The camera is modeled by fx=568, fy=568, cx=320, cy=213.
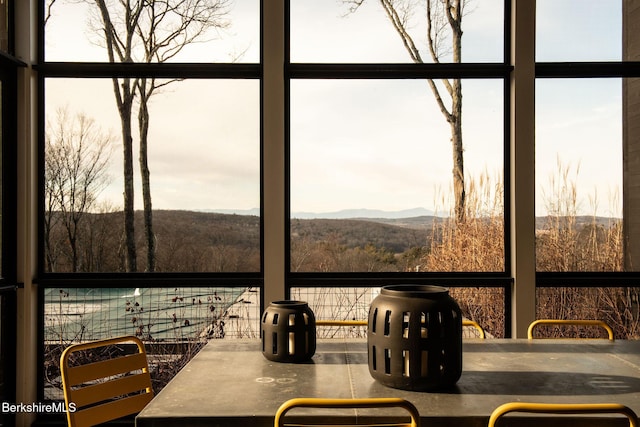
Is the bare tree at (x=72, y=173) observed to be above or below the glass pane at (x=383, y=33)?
below

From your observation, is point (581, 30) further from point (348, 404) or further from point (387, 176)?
point (348, 404)

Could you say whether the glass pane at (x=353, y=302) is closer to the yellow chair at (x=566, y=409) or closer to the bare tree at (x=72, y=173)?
the bare tree at (x=72, y=173)

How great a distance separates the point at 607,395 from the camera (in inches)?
65.0

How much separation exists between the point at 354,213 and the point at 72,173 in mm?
1853

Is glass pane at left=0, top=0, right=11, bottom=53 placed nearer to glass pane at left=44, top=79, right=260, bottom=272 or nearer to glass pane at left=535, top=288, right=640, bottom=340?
glass pane at left=44, top=79, right=260, bottom=272

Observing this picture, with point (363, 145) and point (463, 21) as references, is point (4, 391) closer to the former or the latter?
point (363, 145)

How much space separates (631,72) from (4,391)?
14.7 feet

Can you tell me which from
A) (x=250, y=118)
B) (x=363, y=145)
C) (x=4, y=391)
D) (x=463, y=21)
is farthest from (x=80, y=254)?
(x=463, y=21)

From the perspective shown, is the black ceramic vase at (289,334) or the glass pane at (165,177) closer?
the black ceramic vase at (289,334)

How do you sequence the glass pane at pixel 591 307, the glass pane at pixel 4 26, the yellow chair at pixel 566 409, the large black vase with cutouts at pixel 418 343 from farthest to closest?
the glass pane at pixel 591 307 < the glass pane at pixel 4 26 < the large black vase with cutouts at pixel 418 343 < the yellow chair at pixel 566 409

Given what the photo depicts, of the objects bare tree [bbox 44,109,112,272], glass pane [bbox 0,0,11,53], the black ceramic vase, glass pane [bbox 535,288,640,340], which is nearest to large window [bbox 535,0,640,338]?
glass pane [bbox 535,288,640,340]

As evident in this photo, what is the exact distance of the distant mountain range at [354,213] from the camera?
3.69 m

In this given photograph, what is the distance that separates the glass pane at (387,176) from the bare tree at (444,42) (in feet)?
0.13

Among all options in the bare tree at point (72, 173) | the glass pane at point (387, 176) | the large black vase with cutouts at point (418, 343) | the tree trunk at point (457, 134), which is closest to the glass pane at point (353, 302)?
the glass pane at point (387, 176)
